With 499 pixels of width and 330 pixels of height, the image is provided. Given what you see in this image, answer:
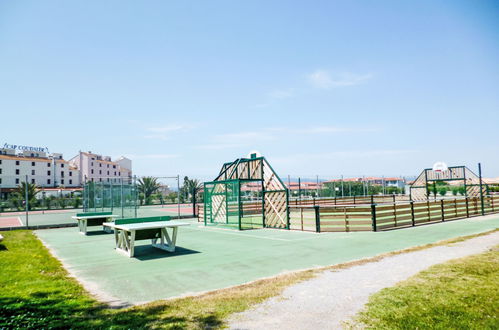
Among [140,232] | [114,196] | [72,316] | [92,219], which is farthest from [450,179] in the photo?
[72,316]

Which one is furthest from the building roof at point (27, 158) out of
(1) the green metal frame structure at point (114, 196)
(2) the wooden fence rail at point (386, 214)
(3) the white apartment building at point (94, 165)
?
(2) the wooden fence rail at point (386, 214)

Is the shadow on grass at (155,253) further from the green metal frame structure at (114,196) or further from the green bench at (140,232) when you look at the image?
the green metal frame structure at (114,196)

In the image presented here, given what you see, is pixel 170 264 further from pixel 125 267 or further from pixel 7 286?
pixel 7 286

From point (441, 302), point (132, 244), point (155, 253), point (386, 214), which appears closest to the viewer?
point (441, 302)

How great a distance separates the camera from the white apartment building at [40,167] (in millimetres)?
70938

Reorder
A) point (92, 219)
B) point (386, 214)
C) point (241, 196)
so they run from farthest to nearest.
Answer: point (241, 196) → point (92, 219) → point (386, 214)

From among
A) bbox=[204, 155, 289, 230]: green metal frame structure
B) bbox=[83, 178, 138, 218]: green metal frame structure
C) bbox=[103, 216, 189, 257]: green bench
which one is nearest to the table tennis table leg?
bbox=[103, 216, 189, 257]: green bench

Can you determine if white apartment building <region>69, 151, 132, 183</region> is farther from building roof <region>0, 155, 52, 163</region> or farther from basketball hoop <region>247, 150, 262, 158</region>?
basketball hoop <region>247, 150, 262, 158</region>

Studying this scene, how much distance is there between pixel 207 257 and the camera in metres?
8.66

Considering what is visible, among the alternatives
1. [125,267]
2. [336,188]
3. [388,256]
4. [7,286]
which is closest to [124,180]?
[125,267]

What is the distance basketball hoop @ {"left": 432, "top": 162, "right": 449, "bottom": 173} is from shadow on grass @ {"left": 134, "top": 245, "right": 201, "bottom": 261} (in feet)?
84.1

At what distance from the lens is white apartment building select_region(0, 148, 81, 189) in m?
70.9

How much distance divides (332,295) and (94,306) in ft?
11.8

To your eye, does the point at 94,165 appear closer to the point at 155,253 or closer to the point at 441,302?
the point at 155,253
